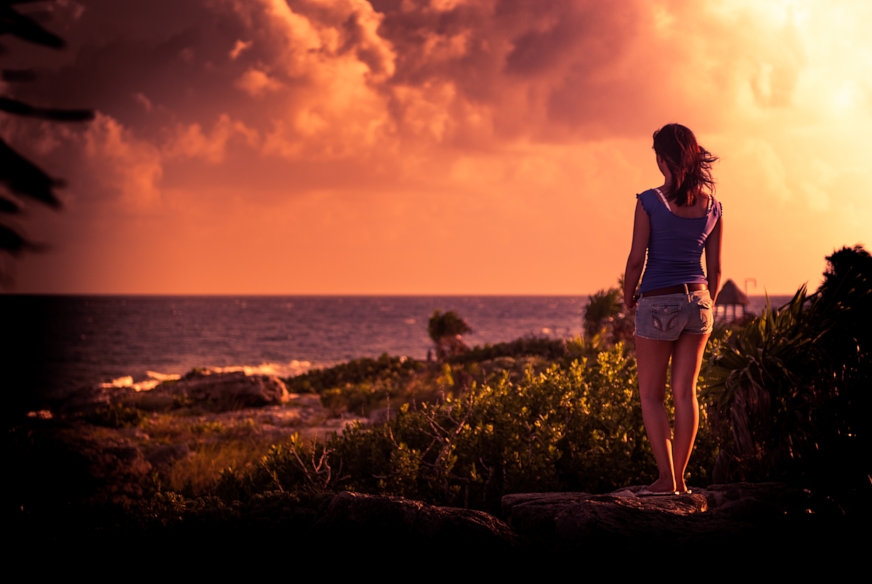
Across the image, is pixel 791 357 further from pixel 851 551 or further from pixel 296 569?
pixel 296 569

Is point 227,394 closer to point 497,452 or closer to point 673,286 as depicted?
point 497,452

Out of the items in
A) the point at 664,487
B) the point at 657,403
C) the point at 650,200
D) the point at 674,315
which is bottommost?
the point at 664,487

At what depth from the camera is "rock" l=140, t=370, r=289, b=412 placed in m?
19.6

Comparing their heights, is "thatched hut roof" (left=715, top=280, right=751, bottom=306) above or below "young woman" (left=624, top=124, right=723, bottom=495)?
above

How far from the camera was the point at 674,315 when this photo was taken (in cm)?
488

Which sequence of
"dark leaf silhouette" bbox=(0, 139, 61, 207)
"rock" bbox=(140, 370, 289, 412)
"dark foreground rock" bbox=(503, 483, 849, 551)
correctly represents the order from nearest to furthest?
"dark leaf silhouette" bbox=(0, 139, 61, 207), "dark foreground rock" bbox=(503, 483, 849, 551), "rock" bbox=(140, 370, 289, 412)

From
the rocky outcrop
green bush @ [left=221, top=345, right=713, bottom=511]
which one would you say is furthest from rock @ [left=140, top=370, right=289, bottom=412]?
the rocky outcrop

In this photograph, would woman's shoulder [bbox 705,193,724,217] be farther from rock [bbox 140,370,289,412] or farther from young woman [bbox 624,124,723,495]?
rock [bbox 140,370,289,412]

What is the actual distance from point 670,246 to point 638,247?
21 centimetres

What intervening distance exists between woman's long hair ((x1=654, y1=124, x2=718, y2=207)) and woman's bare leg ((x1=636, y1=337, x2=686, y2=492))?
3.38 ft

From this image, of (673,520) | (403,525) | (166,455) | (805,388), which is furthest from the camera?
(166,455)

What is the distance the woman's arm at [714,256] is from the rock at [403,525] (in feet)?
8.05

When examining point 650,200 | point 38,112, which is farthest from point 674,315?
point 38,112

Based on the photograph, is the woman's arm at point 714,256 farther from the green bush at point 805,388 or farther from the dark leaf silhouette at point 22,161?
the dark leaf silhouette at point 22,161
